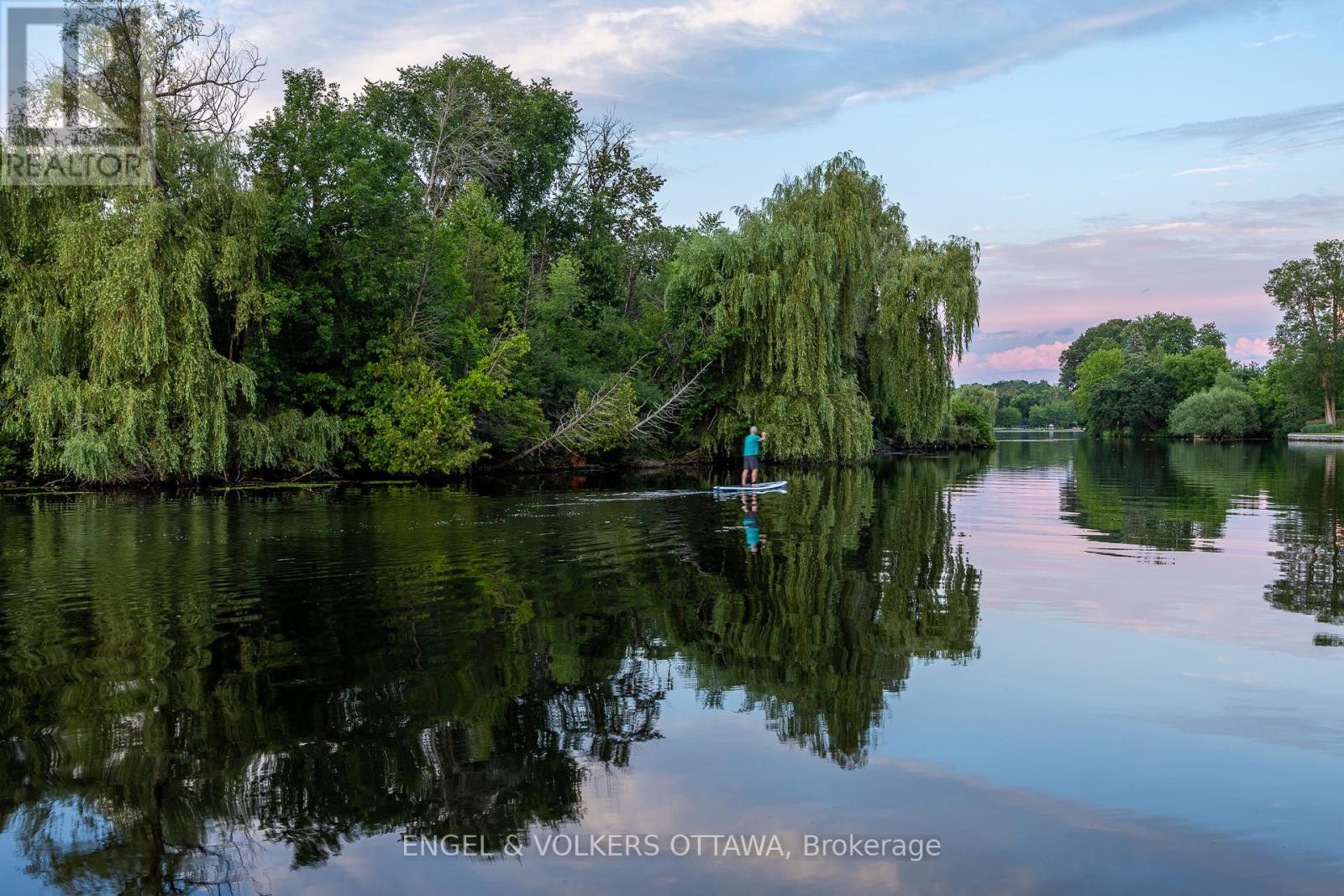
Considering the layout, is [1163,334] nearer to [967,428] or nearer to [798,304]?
[967,428]

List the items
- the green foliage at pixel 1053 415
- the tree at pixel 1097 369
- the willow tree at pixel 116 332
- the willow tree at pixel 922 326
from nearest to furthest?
the willow tree at pixel 116 332, the willow tree at pixel 922 326, the tree at pixel 1097 369, the green foliage at pixel 1053 415

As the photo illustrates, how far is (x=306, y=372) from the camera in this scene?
104 ft

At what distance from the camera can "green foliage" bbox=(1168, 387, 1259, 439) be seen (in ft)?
301

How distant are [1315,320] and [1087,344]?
3210 inches

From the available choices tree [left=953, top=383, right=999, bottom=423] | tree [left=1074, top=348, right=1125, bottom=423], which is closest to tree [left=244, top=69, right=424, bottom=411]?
tree [left=953, top=383, right=999, bottom=423]

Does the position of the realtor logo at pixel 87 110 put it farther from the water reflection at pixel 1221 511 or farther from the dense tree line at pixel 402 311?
the water reflection at pixel 1221 511

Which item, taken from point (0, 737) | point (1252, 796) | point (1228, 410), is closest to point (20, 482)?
point (0, 737)

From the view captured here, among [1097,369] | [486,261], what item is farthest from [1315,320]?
[486,261]

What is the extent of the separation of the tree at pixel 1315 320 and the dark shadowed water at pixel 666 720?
87547 mm

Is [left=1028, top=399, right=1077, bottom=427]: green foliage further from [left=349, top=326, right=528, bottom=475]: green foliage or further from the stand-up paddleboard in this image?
the stand-up paddleboard

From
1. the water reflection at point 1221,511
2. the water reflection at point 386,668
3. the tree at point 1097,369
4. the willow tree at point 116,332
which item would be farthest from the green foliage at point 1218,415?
the willow tree at point 116,332

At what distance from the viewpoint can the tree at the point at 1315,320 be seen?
86.6m

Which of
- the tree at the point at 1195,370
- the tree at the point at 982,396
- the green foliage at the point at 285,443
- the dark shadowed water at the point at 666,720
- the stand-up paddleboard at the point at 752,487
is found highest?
the tree at the point at 1195,370

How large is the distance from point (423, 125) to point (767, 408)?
997 inches
